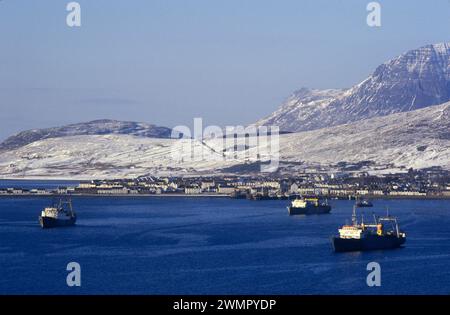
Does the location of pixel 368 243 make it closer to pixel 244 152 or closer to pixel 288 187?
pixel 288 187

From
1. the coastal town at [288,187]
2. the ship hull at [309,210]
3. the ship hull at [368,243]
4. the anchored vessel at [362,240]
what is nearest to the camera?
the ship hull at [368,243]

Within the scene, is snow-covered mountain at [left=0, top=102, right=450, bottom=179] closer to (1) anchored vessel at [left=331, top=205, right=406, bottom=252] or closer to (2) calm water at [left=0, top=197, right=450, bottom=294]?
(2) calm water at [left=0, top=197, right=450, bottom=294]

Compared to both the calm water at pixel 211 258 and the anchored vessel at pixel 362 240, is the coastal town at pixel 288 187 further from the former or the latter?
the anchored vessel at pixel 362 240

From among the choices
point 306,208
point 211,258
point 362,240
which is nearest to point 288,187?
point 306,208

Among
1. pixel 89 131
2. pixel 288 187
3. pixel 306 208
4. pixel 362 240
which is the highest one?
pixel 89 131

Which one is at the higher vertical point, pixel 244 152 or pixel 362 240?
pixel 244 152

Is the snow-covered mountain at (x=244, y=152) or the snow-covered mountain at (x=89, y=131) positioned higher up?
the snow-covered mountain at (x=89, y=131)

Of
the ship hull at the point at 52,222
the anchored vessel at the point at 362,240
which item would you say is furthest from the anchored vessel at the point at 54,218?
the anchored vessel at the point at 362,240
